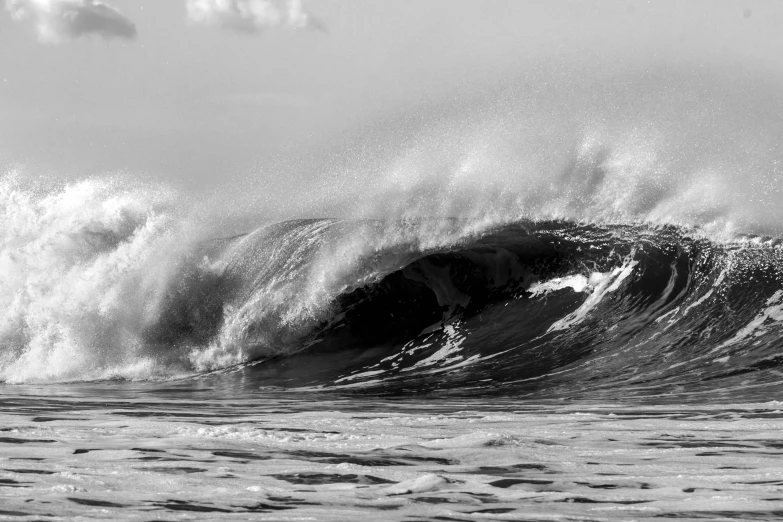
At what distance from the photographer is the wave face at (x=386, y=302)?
11.5 m

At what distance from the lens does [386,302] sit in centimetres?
1365

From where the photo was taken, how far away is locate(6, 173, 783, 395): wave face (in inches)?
452

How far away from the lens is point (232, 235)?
55.9 feet

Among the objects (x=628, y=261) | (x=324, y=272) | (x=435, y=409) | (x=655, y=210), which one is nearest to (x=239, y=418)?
(x=435, y=409)

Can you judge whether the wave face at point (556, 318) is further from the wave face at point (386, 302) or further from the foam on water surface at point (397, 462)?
the foam on water surface at point (397, 462)

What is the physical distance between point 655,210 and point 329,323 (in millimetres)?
6695

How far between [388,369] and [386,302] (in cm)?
208

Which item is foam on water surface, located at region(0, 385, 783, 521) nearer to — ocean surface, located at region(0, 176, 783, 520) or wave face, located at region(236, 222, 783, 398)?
ocean surface, located at region(0, 176, 783, 520)

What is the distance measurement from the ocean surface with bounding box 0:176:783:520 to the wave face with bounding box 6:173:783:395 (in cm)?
4

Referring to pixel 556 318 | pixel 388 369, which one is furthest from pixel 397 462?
pixel 556 318

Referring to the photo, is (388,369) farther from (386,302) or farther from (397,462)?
(397,462)

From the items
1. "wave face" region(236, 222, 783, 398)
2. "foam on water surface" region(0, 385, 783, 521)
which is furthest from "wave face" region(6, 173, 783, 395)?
"foam on water surface" region(0, 385, 783, 521)

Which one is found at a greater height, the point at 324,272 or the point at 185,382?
the point at 324,272

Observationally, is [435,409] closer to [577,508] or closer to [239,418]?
[239,418]
